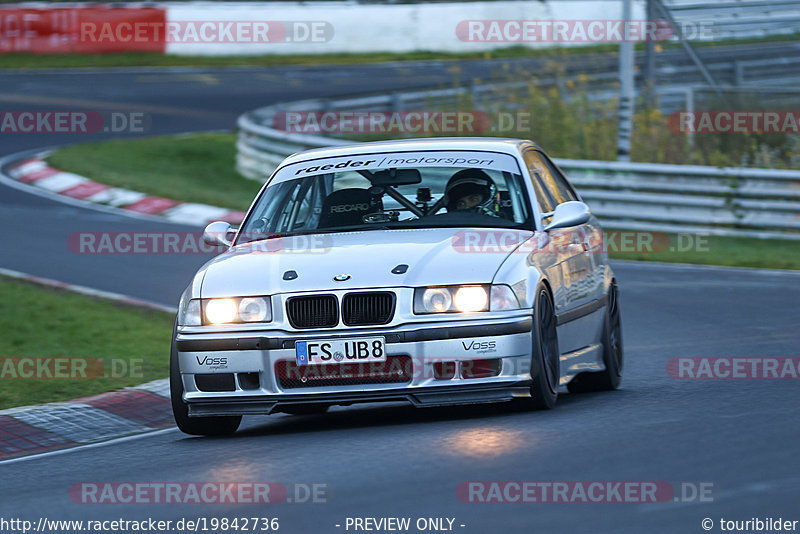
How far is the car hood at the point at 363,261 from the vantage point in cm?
757

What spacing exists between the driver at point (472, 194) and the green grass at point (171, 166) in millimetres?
12719

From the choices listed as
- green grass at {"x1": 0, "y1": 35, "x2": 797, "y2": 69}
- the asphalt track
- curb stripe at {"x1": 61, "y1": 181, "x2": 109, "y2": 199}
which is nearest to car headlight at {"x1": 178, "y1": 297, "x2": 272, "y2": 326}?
the asphalt track

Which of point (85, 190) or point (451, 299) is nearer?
point (451, 299)

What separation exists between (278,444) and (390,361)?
2.38 feet

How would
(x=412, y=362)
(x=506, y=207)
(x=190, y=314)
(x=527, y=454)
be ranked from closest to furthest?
(x=527, y=454) < (x=412, y=362) < (x=190, y=314) < (x=506, y=207)

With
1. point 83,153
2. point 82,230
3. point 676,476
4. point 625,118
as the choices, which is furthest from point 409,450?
point 83,153

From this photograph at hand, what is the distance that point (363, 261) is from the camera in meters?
7.71

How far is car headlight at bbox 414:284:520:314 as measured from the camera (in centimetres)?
751

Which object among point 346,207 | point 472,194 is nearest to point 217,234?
point 346,207

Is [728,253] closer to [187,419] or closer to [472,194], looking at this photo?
[472,194]

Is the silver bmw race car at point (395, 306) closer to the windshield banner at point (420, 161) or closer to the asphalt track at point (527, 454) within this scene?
the windshield banner at point (420, 161)

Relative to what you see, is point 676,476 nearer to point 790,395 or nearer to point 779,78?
point 790,395

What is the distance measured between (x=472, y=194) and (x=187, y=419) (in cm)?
210

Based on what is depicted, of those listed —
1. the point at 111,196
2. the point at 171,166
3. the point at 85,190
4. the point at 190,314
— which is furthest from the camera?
the point at 171,166
